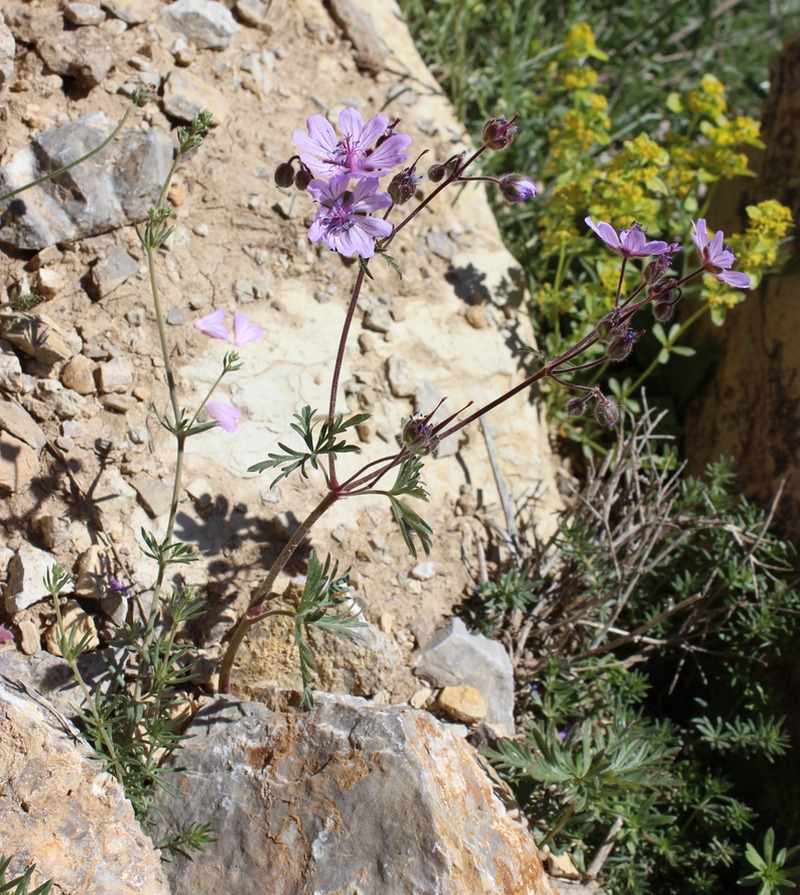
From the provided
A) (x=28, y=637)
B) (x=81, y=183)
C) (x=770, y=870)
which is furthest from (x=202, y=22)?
(x=770, y=870)

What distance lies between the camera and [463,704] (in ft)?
10.1

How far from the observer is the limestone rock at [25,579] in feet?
9.00

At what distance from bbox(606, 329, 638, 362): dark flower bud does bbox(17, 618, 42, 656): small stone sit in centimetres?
194

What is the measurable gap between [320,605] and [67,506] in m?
0.98

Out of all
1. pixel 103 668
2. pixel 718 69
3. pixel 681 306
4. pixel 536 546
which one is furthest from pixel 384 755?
pixel 718 69

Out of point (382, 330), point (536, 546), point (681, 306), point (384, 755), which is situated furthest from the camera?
point (681, 306)

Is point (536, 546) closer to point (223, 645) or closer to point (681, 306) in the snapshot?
point (223, 645)

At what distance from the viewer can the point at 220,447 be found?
330 centimetres

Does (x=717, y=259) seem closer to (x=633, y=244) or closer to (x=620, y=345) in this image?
(x=633, y=244)

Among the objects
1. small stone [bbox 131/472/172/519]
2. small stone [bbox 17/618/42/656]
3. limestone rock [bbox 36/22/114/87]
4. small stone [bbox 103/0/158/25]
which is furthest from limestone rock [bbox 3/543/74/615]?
small stone [bbox 103/0/158/25]

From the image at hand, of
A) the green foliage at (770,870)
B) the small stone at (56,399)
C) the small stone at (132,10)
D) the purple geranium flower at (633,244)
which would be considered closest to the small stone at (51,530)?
the small stone at (56,399)

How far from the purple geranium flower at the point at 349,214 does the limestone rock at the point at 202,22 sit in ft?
6.85

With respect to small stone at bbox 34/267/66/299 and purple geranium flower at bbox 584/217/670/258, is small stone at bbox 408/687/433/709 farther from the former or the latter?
small stone at bbox 34/267/66/299

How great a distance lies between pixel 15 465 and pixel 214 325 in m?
0.85
